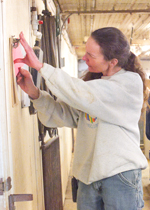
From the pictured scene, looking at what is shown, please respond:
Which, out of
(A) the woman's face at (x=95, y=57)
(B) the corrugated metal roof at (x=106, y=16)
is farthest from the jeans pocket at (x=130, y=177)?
(B) the corrugated metal roof at (x=106, y=16)

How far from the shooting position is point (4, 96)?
0.85 m

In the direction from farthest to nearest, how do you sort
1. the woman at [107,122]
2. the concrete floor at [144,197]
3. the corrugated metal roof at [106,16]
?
the concrete floor at [144,197], the corrugated metal roof at [106,16], the woman at [107,122]

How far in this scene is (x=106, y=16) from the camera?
3342mm

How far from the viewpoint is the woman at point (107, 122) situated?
949 mm

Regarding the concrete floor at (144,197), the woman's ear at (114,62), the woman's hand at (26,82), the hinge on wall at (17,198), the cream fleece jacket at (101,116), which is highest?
the woman's ear at (114,62)

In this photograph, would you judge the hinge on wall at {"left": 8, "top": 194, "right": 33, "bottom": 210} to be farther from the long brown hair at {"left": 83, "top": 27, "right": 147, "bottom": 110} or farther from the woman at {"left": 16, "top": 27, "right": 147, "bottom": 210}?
the long brown hair at {"left": 83, "top": 27, "right": 147, "bottom": 110}

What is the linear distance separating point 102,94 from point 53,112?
13.2 inches

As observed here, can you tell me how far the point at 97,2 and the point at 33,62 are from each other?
7.35 ft

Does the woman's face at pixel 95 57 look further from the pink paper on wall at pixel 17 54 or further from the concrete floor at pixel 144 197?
the concrete floor at pixel 144 197

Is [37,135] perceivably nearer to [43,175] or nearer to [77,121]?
[43,175]

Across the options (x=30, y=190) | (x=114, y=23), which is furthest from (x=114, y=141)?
(x=114, y=23)

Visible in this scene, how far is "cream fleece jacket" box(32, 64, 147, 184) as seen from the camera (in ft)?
2.95

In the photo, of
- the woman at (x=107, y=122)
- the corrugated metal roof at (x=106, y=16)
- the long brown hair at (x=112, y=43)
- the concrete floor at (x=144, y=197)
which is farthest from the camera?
the concrete floor at (x=144, y=197)

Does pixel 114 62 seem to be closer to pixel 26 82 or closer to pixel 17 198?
pixel 26 82
